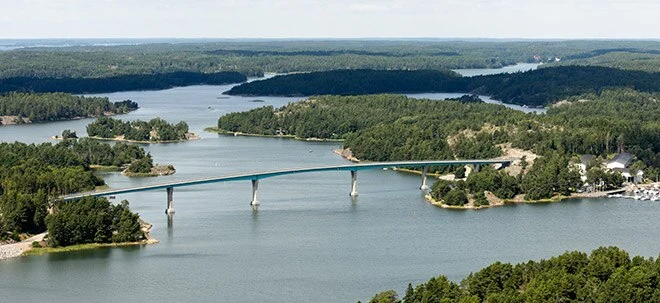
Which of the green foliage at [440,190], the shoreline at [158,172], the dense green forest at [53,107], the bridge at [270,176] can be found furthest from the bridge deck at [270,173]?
the dense green forest at [53,107]

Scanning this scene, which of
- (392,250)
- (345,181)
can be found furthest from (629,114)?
(392,250)

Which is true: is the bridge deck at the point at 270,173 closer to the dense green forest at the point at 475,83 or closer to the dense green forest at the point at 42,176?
the dense green forest at the point at 42,176

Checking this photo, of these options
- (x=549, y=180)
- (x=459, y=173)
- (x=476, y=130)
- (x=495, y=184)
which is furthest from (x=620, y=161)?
(x=476, y=130)

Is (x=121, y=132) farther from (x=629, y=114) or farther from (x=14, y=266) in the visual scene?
(x=14, y=266)

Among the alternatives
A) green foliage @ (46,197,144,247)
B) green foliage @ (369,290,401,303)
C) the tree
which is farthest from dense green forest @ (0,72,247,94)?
green foliage @ (369,290,401,303)

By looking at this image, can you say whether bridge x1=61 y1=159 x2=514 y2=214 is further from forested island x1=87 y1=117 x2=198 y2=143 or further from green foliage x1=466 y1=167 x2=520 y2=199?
forested island x1=87 y1=117 x2=198 y2=143
